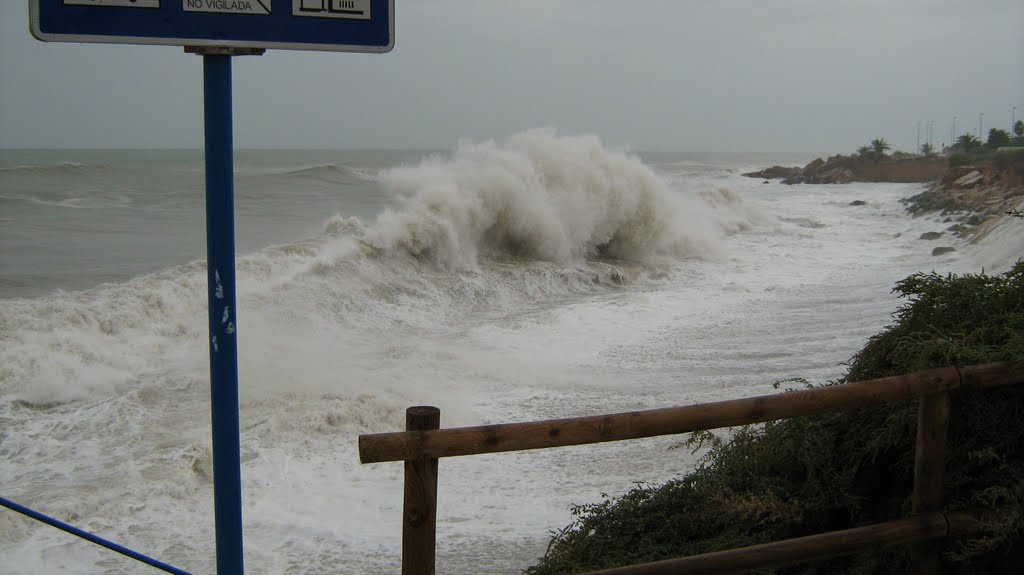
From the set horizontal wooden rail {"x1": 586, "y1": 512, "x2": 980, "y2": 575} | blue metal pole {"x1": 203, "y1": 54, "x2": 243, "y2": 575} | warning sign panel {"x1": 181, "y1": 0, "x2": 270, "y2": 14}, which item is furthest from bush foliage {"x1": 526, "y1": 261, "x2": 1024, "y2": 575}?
warning sign panel {"x1": 181, "y1": 0, "x2": 270, "y2": 14}

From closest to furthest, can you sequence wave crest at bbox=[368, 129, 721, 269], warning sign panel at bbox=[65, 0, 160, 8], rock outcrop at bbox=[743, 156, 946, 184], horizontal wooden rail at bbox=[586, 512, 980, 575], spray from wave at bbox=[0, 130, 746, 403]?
warning sign panel at bbox=[65, 0, 160, 8] < horizontal wooden rail at bbox=[586, 512, 980, 575] < spray from wave at bbox=[0, 130, 746, 403] < wave crest at bbox=[368, 129, 721, 269] < rock outcrop at bbox=[743, 156, 946, 184]

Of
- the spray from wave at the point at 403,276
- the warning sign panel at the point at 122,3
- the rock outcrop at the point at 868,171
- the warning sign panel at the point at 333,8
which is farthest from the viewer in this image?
the rock outcrop at the point at 868,171

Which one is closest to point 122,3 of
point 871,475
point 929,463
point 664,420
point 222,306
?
point 222,306

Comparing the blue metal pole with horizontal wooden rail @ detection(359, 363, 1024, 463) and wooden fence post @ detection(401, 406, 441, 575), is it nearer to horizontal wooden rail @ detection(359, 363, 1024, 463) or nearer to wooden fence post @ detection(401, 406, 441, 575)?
horizontal wooden rail @ detection(359, 363, 1024, 463)

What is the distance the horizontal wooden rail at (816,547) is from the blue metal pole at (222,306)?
3.42ft

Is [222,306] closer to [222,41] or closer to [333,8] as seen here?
[222,41]

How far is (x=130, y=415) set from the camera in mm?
7496

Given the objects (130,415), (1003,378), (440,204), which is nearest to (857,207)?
(440,204)

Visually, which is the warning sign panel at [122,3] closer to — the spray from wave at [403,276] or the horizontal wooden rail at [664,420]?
the horizontal wooden rail at [664,420]

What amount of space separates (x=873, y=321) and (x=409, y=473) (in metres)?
9.85

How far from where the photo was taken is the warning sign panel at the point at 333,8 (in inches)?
81.5

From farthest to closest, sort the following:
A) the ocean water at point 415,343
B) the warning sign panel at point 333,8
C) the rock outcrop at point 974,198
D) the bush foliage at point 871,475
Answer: the rock outcrop at point 974,198 < the ocean water at point 415,343 < the bush foliage at point 871,475 < the warning sign panel at point 333,8

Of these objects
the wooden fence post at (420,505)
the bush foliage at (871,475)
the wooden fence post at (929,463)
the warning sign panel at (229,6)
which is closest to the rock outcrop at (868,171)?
the bush foliage at (871,475)

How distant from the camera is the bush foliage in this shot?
310 centimetres
